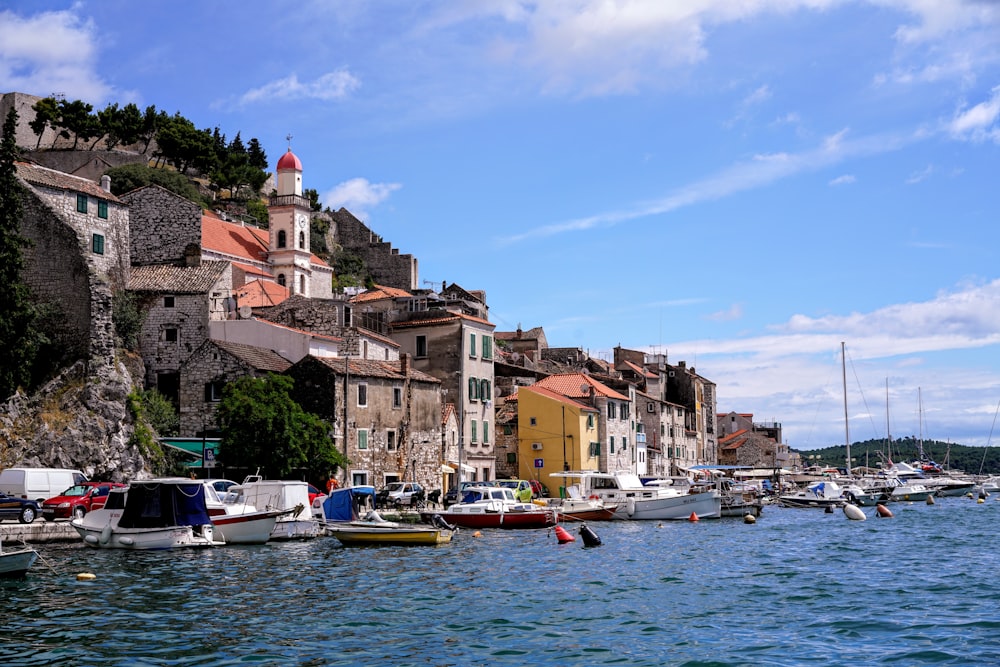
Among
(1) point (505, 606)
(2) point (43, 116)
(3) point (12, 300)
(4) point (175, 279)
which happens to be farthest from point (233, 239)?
(1) point (505, 606)

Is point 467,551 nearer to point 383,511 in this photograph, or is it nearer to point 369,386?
point 383,511

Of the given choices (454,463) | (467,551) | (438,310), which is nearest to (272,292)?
(438,310)

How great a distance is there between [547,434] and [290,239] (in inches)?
1118

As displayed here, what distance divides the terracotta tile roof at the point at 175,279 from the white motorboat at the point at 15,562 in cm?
3101

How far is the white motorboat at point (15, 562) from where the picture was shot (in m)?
25.2

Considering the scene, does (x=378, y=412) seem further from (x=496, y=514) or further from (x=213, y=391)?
(x=496, y=514)

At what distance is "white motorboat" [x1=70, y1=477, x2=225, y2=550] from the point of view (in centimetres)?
3331

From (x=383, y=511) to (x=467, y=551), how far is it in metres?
12.3

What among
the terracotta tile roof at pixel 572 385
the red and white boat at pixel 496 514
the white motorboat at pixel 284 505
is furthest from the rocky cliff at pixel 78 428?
the terracotta tile roof at pixel 572 385

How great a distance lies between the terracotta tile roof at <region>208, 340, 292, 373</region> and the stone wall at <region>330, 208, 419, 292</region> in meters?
58.1

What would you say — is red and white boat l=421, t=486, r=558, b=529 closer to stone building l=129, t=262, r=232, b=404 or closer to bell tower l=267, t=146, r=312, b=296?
stone building l=129, t=262, r=232, b=404

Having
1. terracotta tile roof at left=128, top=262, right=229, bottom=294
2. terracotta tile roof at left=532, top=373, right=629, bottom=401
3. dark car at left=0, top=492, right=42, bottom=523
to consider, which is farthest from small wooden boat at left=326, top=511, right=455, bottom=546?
terracotta tile roof at left=532, top=373, right=629, bottom=401

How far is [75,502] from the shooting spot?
3716 centimetres

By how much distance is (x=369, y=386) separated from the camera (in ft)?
173
